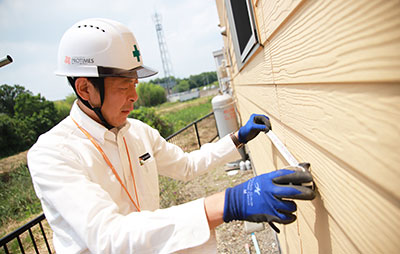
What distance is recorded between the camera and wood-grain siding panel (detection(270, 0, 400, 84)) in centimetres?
43

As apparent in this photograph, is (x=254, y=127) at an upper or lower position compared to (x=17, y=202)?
upper

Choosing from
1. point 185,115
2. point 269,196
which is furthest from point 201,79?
point 269,196

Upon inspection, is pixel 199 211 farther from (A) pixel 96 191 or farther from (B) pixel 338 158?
(B) pixel 338 158

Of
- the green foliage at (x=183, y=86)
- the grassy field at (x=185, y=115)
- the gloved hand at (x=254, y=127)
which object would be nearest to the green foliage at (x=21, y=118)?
the grassy field at (x=185, y=115)

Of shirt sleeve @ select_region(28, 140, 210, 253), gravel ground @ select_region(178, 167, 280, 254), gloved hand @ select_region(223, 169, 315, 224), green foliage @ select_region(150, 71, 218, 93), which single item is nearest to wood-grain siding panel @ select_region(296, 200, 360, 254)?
gloved hand @ select_region(223, 169, 315, 224)

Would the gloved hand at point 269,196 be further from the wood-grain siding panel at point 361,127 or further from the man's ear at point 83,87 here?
the man's ear at point 83,87

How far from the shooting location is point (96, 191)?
1.40 m

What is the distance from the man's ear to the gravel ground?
286 centimetres

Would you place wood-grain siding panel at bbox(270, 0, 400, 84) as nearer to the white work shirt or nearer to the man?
the man

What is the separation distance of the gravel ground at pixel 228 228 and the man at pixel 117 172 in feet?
6.62

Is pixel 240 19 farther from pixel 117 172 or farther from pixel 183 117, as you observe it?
pixel 183 117

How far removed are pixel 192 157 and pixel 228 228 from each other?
2.46m

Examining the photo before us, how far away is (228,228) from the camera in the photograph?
14.1 ft

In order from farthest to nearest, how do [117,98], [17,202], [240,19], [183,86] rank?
[183,86]
[17,202]
[240,19]
[117,98]
